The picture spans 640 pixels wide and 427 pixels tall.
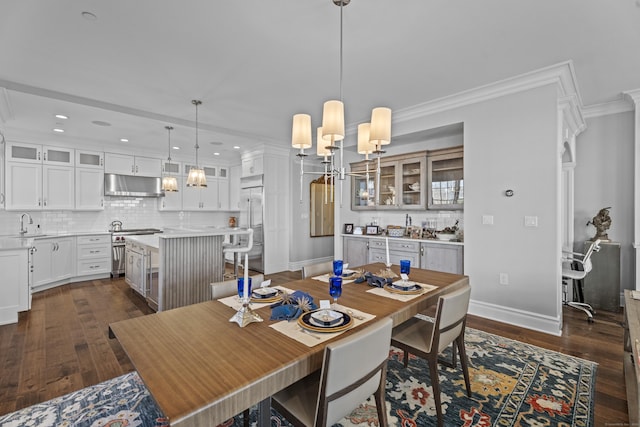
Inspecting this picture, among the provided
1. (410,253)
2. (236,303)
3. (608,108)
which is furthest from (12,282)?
(608,108)

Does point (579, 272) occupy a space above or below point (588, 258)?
below

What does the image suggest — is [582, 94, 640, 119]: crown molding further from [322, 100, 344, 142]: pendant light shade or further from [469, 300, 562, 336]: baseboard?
[322, 100, 344, 142]: pendant light shade

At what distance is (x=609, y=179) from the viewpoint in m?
4.04

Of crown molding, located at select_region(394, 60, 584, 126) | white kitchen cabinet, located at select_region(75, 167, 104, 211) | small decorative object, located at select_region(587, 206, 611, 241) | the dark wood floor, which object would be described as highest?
crown molding, located at select_region(394, 60, 584, 126)

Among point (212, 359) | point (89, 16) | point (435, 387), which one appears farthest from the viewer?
point (89, 16)

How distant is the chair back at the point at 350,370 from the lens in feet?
3.69

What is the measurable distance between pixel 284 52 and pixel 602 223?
448 cm

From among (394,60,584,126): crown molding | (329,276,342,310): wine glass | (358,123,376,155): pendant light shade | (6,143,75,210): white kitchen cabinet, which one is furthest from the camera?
(6,143,75,210): white kitchen cabinet

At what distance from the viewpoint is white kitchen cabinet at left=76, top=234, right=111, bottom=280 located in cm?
535

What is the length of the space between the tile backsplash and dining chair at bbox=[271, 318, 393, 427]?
636 centimetres

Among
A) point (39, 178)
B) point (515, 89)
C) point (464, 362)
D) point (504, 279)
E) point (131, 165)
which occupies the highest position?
point (515, 89)

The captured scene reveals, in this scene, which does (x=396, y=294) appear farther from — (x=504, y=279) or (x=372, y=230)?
(x=372, y=230)

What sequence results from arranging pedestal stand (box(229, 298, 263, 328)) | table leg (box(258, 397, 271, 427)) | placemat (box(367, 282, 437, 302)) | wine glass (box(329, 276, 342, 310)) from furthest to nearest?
placemat (box(367, 282, 437, 302)) → wine glass (box(329, 276, 342, 310)) → pedestal stand (box(229, 298, 263, 328)) → table leg (box(258, 397, 271, 427))

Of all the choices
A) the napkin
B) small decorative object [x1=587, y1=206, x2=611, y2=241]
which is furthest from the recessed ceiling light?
small decorative object [x1=587, y1=206, x2=611, y2=241]
